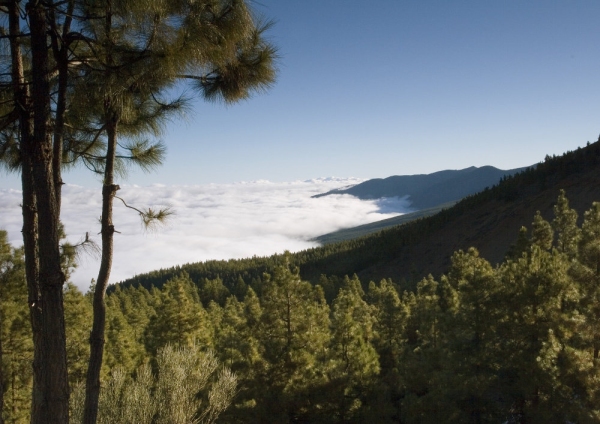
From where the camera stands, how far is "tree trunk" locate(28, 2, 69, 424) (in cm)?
528

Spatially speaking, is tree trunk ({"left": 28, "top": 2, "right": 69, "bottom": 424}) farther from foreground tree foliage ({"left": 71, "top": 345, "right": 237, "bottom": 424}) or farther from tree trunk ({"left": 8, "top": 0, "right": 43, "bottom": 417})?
foreground tree foliage ({"left": 71, "top": 345, "right": 237, "bottom": 424})

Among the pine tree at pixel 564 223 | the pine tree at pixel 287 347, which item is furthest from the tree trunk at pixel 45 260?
the pine tree at pixel 564 223

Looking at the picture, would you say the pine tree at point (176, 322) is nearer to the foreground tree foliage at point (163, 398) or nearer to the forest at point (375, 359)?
the forest at point (375, 359)

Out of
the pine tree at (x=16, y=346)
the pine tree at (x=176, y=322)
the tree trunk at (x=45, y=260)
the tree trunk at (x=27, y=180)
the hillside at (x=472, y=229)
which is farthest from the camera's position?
the hillside at (x=472, y=229)

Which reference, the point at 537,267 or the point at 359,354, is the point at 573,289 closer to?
the point at 537,267

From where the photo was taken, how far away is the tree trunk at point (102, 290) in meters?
6.82

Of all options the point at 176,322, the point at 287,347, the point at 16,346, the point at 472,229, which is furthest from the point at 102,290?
the point at 472,229

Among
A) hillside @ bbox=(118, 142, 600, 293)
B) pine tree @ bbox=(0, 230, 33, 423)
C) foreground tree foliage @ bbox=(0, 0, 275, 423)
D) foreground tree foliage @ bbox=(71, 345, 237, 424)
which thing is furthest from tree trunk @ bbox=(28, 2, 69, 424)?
hillside @ bbox=(118, 142, 600, 293)

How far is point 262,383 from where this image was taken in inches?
665

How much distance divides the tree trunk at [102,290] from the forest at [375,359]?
2.24m

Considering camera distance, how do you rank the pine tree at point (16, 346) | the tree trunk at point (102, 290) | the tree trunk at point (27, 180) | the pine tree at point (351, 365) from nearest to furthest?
the tree trunk at point (27, 180), the tree trunk at point (102, 290), the pine tree at point (16, 346), the pine tree at point (351, 365)

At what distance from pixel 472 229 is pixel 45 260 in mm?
113673

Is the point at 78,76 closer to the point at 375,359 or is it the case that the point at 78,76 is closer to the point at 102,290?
the point at 102,290

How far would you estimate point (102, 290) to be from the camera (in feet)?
23.5
